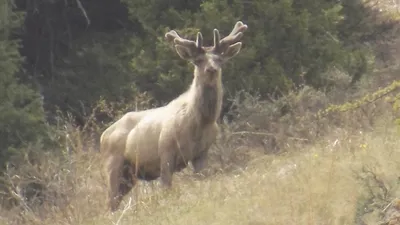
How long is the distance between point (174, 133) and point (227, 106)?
610 centimetres

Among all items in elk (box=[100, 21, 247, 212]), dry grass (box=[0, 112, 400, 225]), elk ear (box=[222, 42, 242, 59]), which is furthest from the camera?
elk ear (box=[222, 42, 242, 59])

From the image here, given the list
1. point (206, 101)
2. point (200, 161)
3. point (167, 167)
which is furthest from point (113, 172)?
point (206, 101)

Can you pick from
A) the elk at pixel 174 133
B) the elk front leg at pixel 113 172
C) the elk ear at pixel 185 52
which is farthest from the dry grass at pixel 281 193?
the elk ear at pixel 185 52

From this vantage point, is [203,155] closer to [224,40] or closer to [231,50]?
[231,50]

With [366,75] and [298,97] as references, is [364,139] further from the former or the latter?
[366,75]

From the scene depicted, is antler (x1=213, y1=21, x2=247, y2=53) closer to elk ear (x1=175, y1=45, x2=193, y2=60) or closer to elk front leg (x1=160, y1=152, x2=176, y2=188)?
elk ear (x1=175, y1=45, x2=193, y2=60)

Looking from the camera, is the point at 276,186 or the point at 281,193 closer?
the point at 281,193

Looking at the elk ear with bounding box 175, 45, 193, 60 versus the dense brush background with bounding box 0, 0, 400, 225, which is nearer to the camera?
the dense brush background with bounding box 0, 0, 400, 225

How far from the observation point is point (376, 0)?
975 inches

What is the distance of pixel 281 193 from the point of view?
8953mm

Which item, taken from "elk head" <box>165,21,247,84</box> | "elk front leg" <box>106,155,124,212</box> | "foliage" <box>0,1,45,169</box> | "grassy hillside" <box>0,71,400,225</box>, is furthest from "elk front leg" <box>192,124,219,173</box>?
"foliage" <box>0,1,45,169</box>

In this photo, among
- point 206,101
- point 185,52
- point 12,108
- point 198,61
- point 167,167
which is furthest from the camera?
point 12,108

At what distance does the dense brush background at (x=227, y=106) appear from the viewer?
9.02 metres

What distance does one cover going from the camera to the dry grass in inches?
331
